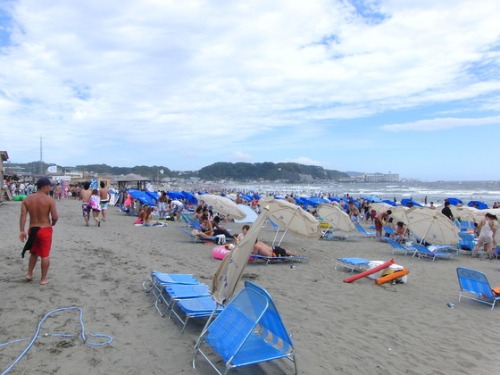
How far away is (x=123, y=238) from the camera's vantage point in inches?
400

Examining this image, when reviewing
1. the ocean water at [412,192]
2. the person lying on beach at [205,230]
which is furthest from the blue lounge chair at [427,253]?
the ocean water at [412,192]

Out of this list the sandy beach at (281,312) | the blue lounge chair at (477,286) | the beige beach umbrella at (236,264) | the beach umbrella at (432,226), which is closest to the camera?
the sandy beach at (281,312)

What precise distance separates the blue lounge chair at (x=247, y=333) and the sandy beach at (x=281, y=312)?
238 mm

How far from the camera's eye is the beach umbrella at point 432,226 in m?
10.6

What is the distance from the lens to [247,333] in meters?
3.02

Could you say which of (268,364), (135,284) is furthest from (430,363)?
(135,284)

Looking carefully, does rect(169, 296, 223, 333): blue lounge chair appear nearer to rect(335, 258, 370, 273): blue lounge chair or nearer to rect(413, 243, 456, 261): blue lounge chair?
rect(335, 258, 370, 273): blue lounge chair

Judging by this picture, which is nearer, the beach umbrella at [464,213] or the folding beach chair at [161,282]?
the folding beach chair at [161,282]

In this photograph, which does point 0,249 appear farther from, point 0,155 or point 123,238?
point 0,155

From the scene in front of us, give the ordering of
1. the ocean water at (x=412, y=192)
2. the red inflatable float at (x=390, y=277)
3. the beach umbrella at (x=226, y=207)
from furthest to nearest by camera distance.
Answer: the ocean water at (x=412, y=192) → the beach umbrella at (x=226, y=207) → the red inflatable float at (x=390, y=277)

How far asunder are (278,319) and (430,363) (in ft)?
6.23

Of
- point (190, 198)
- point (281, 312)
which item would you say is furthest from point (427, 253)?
point (190, 198)

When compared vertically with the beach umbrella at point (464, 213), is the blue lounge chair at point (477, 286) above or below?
below

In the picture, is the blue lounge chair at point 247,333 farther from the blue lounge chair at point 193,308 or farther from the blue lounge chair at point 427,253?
the blue lounge chair at point 427,253
